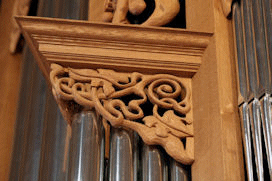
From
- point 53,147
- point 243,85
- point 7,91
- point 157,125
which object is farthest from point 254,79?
point 7,91

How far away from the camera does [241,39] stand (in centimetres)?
170

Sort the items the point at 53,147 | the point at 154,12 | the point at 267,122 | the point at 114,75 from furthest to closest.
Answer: the point at 53,147 < the point at 154,12 < the point at 114,75 < the point at 267,122

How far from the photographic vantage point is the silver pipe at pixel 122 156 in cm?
163

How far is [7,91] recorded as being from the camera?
3062mm

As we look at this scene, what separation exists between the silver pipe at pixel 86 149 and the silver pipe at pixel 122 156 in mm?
30

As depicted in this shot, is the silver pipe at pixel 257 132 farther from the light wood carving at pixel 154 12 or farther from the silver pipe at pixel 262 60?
the light wood carving at pixel 154 12

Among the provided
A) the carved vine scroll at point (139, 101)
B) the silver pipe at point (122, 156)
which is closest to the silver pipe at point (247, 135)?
the carved vine scroll at point (139, 101)

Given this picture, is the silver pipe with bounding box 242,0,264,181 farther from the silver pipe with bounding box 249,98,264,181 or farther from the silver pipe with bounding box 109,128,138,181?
the silver pipe with bounding box 109,128,138,181

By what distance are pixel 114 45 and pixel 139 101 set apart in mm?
165

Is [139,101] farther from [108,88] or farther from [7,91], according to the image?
[7,91]

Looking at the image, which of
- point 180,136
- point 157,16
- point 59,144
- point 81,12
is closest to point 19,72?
point 81,12

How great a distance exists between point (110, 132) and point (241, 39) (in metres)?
0.40

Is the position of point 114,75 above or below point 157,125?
above

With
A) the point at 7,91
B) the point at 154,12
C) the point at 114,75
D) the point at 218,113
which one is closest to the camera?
the point at 218,113
